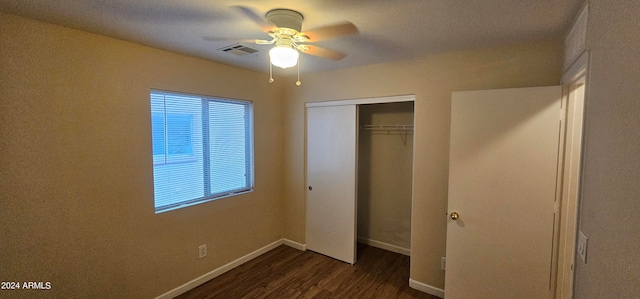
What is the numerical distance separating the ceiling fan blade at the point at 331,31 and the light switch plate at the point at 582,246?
1613mm

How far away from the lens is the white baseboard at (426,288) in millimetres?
2630

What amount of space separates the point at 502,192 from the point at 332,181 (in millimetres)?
1786

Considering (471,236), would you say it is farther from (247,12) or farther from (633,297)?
(247,12)

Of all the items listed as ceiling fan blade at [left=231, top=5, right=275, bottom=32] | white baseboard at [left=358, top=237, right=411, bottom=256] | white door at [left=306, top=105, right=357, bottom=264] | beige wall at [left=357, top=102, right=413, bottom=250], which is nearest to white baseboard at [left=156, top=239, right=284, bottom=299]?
white door at [left=306, top=105, right=357, bottom=264]

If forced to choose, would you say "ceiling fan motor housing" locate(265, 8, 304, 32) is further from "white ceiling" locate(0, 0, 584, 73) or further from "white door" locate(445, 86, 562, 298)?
"white door" locate(445, 86, 562, 298)

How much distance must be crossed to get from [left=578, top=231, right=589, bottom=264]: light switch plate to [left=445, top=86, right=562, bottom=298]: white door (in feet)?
2.36

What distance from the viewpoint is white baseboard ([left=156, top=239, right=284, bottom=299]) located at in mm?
2599

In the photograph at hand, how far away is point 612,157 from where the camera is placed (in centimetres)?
100

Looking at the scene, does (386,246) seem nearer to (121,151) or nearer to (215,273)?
(215,273)

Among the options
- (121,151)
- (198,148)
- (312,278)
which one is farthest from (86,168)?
(312,278)

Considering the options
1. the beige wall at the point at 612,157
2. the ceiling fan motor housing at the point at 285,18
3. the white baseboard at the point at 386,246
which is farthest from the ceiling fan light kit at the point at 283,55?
the white baseboard at the point at 386,246

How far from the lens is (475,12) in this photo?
1.62 m

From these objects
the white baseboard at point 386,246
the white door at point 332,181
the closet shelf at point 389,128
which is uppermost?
the closet shelf at point 389,128

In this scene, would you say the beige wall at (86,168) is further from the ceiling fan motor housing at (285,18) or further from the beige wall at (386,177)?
the beige wall at (386,177)
